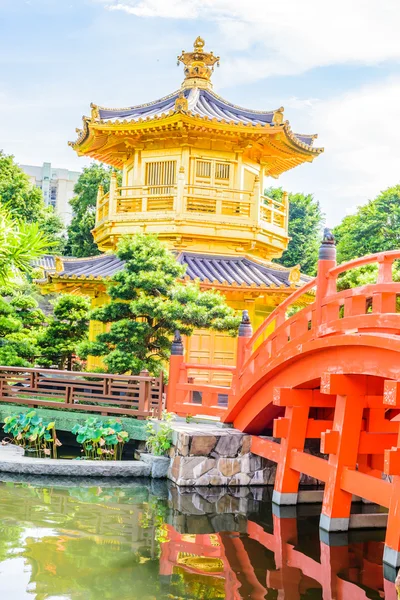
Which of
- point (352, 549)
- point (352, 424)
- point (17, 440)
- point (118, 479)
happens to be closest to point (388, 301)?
point (352, 424)

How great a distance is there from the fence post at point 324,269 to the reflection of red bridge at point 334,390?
14mm

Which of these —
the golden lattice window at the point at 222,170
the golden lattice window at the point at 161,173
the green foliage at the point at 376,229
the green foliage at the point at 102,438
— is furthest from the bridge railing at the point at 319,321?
the green foliage at the point at 376,229

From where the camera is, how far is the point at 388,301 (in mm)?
8523

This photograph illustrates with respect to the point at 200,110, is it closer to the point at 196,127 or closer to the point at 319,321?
the point at 196,127

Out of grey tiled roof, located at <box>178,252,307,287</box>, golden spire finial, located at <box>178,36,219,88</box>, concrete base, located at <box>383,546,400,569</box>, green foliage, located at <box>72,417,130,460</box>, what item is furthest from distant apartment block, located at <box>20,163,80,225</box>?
concrete base, located at <box>383,546,400,569</box>

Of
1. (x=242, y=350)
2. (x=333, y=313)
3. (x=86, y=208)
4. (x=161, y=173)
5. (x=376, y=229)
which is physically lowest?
(x=242, y=350)

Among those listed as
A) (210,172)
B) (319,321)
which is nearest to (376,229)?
(210,172)

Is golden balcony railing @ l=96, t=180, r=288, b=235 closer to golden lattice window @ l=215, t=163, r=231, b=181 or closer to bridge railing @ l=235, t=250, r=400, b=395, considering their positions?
golden lattice window @ l=215, t=163, r=231, b=181

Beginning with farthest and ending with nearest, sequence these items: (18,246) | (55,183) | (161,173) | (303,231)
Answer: (55,183) < (303,231) < (161,173) < (18,246)

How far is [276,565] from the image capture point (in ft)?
26.9

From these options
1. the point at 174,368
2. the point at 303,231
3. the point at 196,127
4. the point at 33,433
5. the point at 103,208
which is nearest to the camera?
the point at 33,433

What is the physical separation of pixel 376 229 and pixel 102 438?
19705mm

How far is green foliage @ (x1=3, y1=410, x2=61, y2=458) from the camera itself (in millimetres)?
12945

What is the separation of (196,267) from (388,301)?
8.38 meters
